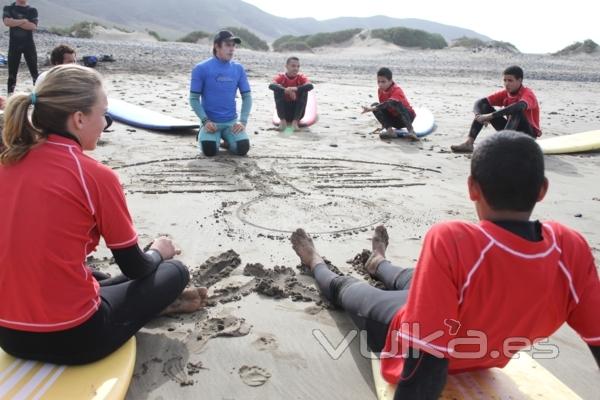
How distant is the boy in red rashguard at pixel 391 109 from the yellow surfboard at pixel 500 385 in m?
5.54

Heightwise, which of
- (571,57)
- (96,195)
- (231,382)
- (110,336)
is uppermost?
(571,57)

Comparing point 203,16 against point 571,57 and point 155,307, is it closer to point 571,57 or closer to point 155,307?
point 571,57

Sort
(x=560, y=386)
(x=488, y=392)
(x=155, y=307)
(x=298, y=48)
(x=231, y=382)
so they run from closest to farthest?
(x=488, y=392), (x=560, y=386), (x=231, y=382), (x=155, y=307), (x=298, y=48)

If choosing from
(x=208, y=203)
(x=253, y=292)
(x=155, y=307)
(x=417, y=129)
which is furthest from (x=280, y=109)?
(x=155, y=307)

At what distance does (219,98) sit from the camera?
6.23 metres

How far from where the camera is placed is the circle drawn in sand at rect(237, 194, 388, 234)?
402 cm

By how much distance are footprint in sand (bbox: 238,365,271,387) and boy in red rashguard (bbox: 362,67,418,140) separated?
5533mm

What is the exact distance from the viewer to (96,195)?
1.98 metres

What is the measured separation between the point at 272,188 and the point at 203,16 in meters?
110

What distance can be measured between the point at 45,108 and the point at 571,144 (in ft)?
22.4

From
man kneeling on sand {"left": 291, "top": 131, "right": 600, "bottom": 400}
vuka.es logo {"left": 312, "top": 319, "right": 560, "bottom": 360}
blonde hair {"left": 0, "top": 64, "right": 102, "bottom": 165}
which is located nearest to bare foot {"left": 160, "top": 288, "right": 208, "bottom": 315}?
vuka.es logo {"left": 312, "top": 319, "right": 560, "bottom": 360}

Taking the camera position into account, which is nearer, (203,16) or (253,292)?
(253,292)

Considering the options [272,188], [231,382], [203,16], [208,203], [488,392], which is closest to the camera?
[488,392]

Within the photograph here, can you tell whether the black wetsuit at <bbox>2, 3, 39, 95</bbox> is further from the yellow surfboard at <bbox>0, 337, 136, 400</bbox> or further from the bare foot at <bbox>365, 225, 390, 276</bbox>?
the yellow surfboard at <bbox>0, 337, 136, 400</bbox>
